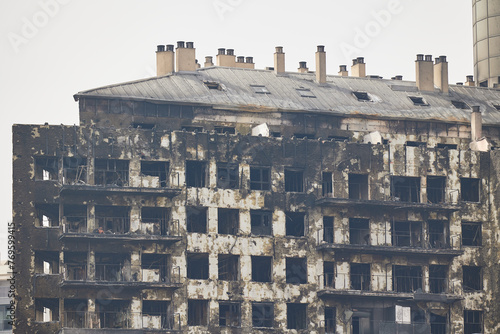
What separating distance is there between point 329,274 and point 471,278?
11.5 m

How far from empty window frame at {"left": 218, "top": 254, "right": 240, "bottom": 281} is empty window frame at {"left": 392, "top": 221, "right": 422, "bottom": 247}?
12.5 m

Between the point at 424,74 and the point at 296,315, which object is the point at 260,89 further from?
the point at 296,315

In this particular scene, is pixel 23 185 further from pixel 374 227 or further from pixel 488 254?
pixel 488 254

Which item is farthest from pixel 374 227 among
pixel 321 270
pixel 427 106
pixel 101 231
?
pixel 101 231

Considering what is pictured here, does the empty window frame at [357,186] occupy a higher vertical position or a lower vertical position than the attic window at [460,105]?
lower

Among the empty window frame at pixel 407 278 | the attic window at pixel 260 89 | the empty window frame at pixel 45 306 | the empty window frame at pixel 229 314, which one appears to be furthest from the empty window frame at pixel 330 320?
the empty window frame at pixel 45 306

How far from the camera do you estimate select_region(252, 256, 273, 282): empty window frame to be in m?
95.8

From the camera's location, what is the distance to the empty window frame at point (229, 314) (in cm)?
9350

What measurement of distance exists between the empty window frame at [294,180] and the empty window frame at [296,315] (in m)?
8.64

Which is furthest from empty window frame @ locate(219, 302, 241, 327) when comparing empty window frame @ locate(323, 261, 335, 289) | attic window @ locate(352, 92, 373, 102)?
attic window @ locate(352, 92, 373, 102)

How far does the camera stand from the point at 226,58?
111 metres

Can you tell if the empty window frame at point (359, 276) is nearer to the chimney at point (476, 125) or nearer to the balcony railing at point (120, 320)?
the balcony railing at point (120, 320)

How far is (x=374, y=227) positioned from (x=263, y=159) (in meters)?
Result: 9.70

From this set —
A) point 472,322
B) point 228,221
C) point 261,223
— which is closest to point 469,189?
point 472,322
